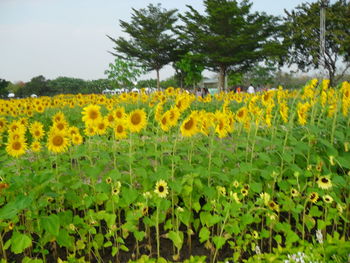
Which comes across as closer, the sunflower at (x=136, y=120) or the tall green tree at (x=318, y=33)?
the sunflower at (x=136, y=120)

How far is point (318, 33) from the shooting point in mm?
30734

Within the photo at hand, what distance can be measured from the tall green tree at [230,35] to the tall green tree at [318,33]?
2.10 meters

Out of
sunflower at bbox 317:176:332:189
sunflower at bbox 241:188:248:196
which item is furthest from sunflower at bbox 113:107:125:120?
sunflower at bbox 317:176:332:189

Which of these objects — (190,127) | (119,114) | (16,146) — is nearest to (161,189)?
(190,127)

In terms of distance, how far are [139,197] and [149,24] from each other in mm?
43209

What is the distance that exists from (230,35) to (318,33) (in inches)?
314

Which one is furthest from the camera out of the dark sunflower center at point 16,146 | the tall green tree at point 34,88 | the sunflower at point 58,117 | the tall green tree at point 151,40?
the tall green tree at point 34,88

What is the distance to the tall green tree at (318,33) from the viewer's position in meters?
28.9

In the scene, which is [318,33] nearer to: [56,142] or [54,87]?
[56,142]

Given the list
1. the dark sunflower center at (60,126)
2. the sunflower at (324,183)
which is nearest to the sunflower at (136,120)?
the dark sunflower center at (60,126)

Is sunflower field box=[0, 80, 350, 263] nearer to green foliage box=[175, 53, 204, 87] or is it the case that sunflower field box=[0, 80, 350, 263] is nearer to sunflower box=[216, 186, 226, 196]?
sunflower box=[216, 186, 226, 196]

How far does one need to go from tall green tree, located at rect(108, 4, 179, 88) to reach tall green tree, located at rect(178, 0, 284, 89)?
3900 millimetres

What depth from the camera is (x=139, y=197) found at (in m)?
2.37

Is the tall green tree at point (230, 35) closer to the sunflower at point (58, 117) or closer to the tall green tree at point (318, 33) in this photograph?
the tall green tree at point (318, 33)
